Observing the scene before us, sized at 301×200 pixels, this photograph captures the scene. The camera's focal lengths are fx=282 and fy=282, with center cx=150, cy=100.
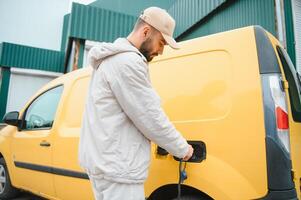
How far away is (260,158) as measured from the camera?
1571 mm

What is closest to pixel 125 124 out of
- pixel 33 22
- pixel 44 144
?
pixel 44 144

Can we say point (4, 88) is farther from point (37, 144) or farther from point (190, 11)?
point (37, 144)

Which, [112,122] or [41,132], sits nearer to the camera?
[112,122]

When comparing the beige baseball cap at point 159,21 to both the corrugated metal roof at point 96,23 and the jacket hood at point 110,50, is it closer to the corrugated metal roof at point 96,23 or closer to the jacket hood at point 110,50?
the jacket hood at point 110,50

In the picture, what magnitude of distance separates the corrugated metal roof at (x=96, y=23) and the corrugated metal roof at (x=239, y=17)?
356 cm

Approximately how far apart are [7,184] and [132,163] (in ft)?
10.3

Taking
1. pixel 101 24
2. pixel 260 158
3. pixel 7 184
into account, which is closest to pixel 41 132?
pixel 7 184

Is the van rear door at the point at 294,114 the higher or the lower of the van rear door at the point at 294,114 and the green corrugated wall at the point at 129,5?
the lower

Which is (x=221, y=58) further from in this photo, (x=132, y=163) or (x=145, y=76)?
(x=132, y=163)

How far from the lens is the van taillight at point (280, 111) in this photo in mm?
1630

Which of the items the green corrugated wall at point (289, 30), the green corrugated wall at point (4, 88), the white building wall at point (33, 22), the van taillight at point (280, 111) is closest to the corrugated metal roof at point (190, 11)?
the green corrugated wall at point (289, 30)

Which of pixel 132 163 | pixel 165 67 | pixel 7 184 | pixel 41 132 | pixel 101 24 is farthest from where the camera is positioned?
pixel 101 24

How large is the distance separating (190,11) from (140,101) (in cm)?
870

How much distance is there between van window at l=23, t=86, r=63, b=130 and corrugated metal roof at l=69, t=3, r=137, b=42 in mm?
7382
